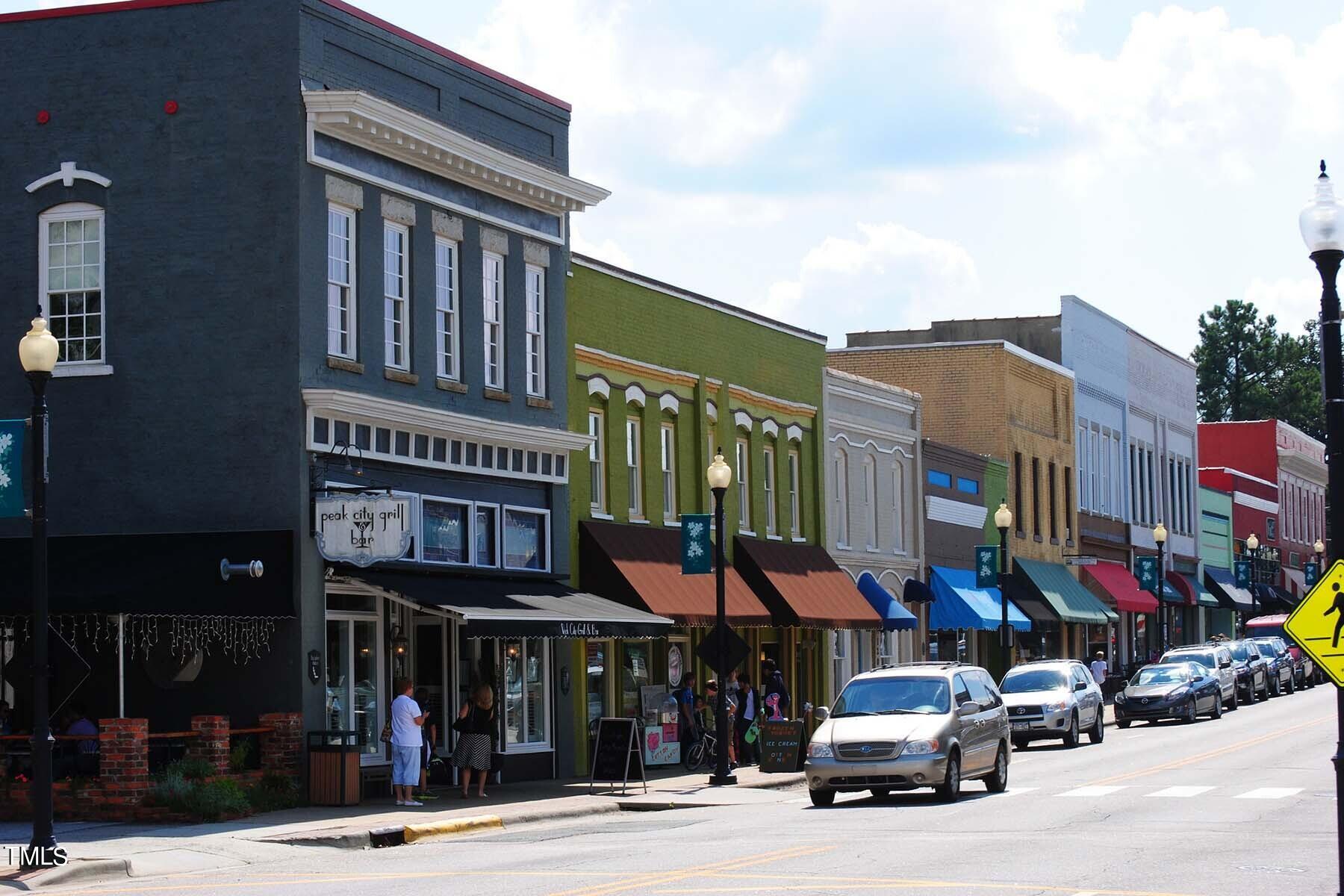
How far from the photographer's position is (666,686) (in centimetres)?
3528

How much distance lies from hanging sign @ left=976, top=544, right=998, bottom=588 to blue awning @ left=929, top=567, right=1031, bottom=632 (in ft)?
1.48

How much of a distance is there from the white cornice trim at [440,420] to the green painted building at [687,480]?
1341 mm

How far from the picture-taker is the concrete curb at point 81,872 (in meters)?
17.4

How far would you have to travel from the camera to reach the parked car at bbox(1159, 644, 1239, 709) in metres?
48.9

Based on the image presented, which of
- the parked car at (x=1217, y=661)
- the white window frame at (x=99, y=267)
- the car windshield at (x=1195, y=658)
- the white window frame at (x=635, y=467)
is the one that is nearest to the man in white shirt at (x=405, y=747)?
the white window frame at (x=99, y=267)

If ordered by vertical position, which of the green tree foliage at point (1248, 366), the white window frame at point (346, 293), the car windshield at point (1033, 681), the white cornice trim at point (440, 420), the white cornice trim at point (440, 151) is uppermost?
the green tree foliage at point (1248, 366)

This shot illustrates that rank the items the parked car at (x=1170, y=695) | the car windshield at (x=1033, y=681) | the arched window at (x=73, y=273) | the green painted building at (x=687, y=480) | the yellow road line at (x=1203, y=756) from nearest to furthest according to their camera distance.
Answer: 1. the arched window at (x=73, y=273)
2. the yellow road line at (x=1203, y=756)
3. the green painted building at (x=687, y=480)
4. the car windshield at (x=1033, y=681)
5. the parked car at (x=1170, y=695)

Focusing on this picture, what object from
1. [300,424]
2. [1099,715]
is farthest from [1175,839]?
[1099,715]

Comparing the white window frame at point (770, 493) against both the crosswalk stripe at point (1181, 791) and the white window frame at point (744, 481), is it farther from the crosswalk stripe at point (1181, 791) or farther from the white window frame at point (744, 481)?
the crosswalk stripe at point (1181, 791)

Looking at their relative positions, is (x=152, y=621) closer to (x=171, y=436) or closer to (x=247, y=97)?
(x=171, y=436)

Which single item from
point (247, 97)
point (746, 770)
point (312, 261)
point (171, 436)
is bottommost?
point (746, 770)

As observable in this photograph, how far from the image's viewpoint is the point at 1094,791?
2669 centimetres

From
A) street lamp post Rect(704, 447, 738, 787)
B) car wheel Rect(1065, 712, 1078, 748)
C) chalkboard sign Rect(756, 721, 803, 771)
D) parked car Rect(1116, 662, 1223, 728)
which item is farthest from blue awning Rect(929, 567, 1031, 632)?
street lamp post Rect(704, 447, 738, 787)

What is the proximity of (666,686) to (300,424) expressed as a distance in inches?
450
